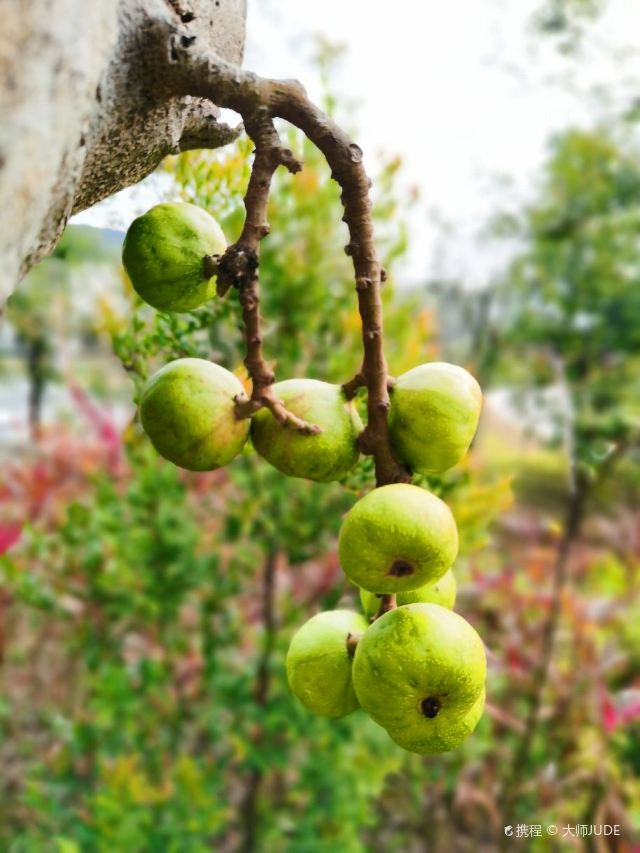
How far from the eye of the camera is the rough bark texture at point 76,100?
1.39 ft

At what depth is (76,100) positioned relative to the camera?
462 mm

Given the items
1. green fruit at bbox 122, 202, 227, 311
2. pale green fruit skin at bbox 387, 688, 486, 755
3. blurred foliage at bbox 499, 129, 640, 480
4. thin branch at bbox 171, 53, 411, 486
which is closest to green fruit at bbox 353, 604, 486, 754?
pale green fruit skin at bbox 387, 688, 486, 755

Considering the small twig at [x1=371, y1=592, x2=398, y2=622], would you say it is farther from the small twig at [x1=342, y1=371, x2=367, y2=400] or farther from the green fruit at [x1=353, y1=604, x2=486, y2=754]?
the small twig at [x1=342, y1=371, x2=367, y2=400]

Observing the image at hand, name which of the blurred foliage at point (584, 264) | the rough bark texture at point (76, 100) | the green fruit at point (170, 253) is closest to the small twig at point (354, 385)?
the green fruit at point (170, 253)

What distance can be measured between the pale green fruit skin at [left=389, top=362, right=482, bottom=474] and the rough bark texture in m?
0.30

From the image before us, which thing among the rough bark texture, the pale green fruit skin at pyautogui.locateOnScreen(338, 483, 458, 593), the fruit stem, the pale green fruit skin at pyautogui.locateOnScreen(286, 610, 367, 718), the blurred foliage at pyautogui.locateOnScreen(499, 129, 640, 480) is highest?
the rough bark texture

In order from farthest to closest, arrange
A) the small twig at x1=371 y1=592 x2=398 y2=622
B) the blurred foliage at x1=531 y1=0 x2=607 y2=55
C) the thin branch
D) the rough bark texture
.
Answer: the blurred foliage at x1=531 y1=0 x2=607 y2=55, the small twig at x1=371 y1=592 x2=398 y2=622, the thin branch, the rough bark texture

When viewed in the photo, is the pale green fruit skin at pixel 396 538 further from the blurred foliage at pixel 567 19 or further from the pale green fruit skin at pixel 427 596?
the blurred foliage at pixel 567 19

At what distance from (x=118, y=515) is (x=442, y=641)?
1569 millimetres

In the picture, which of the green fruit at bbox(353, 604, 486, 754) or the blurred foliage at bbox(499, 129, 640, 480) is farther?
the blurred foliage at bbox(499, 129, 640, 480)

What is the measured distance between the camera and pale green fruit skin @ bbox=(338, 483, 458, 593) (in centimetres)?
56

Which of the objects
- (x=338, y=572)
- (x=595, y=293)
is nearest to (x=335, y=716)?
(x=338, y=572)

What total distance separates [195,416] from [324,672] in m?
0.25

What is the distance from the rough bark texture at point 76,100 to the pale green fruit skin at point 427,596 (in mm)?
406
